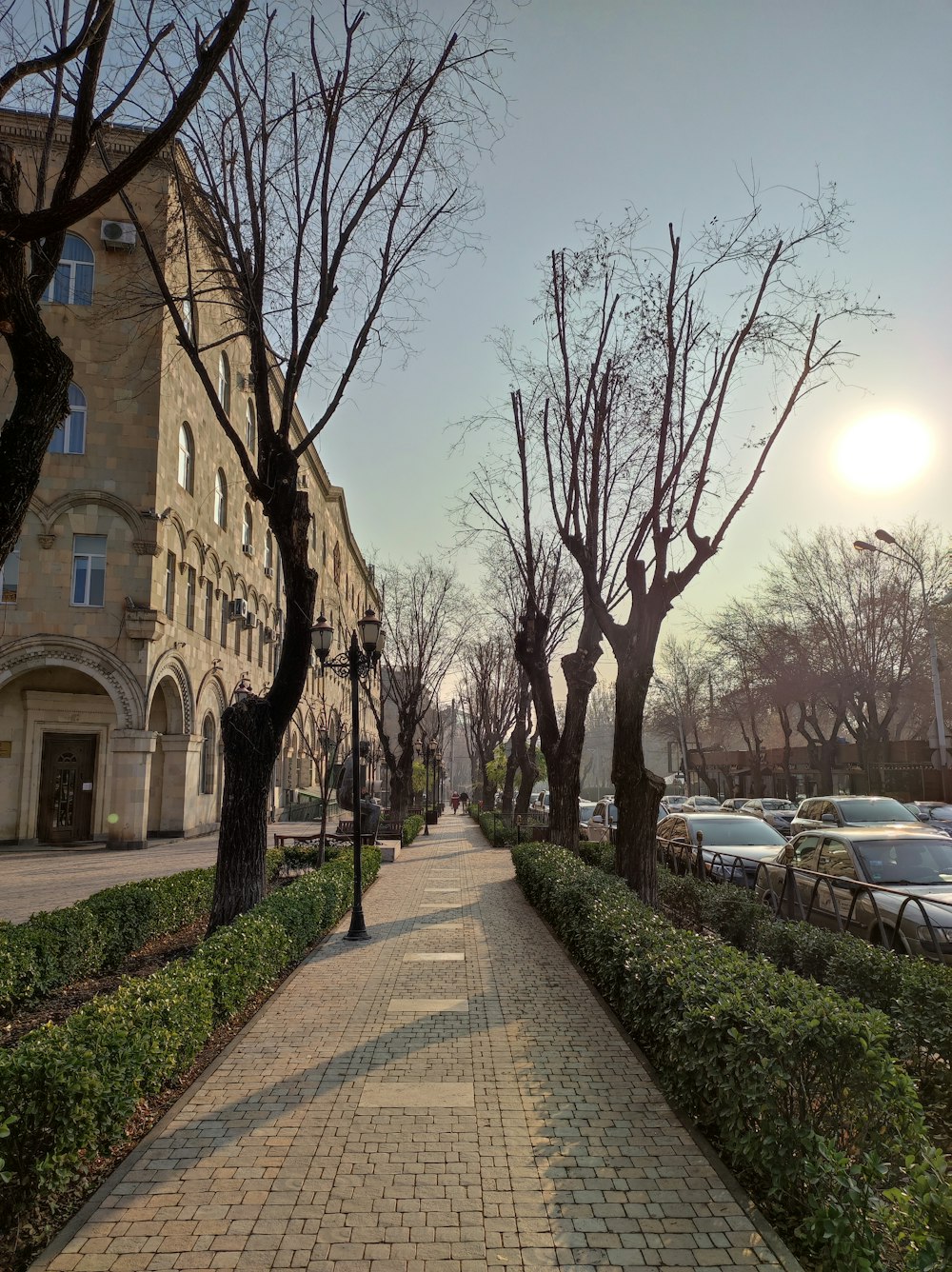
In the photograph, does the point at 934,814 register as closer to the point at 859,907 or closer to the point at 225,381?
the point at 859,907

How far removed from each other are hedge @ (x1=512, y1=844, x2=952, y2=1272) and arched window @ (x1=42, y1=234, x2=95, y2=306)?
971 inches

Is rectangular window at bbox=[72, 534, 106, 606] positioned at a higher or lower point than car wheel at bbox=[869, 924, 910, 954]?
higher

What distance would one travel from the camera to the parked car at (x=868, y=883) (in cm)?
755

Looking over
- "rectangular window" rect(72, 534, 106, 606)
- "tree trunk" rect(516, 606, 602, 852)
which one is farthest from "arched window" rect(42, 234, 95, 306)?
"tree trunk" rect(516, 606, 602, 852)

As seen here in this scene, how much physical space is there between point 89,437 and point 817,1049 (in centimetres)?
2390

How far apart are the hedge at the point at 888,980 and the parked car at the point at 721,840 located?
3620 mm

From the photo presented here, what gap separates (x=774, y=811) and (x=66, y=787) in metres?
24.2

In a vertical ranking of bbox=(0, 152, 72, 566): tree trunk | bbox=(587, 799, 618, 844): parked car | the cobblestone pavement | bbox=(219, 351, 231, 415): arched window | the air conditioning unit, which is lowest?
the cobblestone pavement

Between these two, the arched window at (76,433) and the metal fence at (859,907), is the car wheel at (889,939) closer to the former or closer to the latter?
the metal fence at (859,907)

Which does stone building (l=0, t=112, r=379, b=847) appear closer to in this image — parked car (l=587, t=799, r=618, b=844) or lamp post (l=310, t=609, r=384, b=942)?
parked car (l=587, t=799, r=618, b=844)

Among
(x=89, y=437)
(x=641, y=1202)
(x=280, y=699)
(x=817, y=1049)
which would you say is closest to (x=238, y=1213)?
(x=641, y=1202)

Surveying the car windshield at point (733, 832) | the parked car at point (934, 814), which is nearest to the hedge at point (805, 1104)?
the car windshield at point (733, 832)

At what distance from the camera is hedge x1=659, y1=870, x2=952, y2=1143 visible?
497cm

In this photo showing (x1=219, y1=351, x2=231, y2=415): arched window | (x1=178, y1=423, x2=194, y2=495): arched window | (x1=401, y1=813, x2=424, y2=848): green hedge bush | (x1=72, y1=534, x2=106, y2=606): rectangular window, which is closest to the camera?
(x1=72, y1=534, x2=106, y2=606): rectangular window
